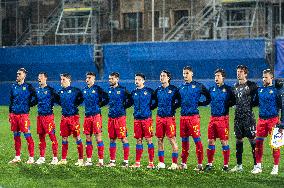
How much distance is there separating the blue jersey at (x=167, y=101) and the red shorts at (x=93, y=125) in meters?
1.51

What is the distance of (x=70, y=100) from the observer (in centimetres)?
1786

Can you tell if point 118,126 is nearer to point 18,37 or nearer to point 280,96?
point 280,96

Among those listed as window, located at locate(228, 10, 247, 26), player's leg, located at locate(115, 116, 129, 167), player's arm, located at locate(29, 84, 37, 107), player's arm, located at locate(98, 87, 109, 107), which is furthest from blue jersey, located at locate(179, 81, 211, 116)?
window, located at locate(228, 10, 247, 26)

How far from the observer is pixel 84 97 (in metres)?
17.7

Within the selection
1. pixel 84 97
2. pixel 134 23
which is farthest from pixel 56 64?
pixel 84 97

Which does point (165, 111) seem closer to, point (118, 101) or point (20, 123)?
point (118, 101)

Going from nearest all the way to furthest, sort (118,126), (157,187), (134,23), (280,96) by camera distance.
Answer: (157,187), (280,96), (118,126), (134,23)

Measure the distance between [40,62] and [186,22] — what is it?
31.4 ft

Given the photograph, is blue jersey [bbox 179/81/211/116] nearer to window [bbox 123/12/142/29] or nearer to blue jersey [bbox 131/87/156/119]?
blue jersey [bbox 131/87/156/119]

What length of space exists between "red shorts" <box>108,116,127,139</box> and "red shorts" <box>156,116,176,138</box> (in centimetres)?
86

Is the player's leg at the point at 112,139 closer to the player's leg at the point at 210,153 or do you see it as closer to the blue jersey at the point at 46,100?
the blue jersey at the point at 46,100

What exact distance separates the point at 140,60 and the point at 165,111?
2701 centimetres

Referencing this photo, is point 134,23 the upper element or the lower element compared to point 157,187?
upper

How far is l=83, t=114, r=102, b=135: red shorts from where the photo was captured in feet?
57.2
